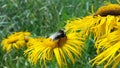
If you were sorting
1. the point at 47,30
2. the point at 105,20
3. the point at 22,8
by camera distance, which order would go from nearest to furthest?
the point at 105,20
the point at 47,30
the point at 22,8

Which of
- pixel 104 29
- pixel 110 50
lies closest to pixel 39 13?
pixel 104 29

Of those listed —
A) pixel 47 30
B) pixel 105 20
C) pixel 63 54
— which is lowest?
pixel 47 30

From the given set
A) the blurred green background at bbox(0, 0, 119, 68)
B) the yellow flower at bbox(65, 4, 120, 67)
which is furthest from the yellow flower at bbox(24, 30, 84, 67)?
the blurred green background at bbox(0, 0, 119, 68)

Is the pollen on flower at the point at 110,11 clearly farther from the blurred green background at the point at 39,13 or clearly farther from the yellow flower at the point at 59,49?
the blurred green background at the point at 39,13

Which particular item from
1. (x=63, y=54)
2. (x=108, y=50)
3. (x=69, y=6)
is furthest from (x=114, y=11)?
(x=69, y=6)

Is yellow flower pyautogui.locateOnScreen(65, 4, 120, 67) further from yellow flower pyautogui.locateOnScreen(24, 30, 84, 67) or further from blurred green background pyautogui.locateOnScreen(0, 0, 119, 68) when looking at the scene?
blurred green background pyautogui.locateOnScreen(0, 0, 119, 68)

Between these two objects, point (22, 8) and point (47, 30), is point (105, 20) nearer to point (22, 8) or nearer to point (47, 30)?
point (47, 30)

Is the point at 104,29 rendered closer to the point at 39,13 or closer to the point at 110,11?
the point at 110,11
